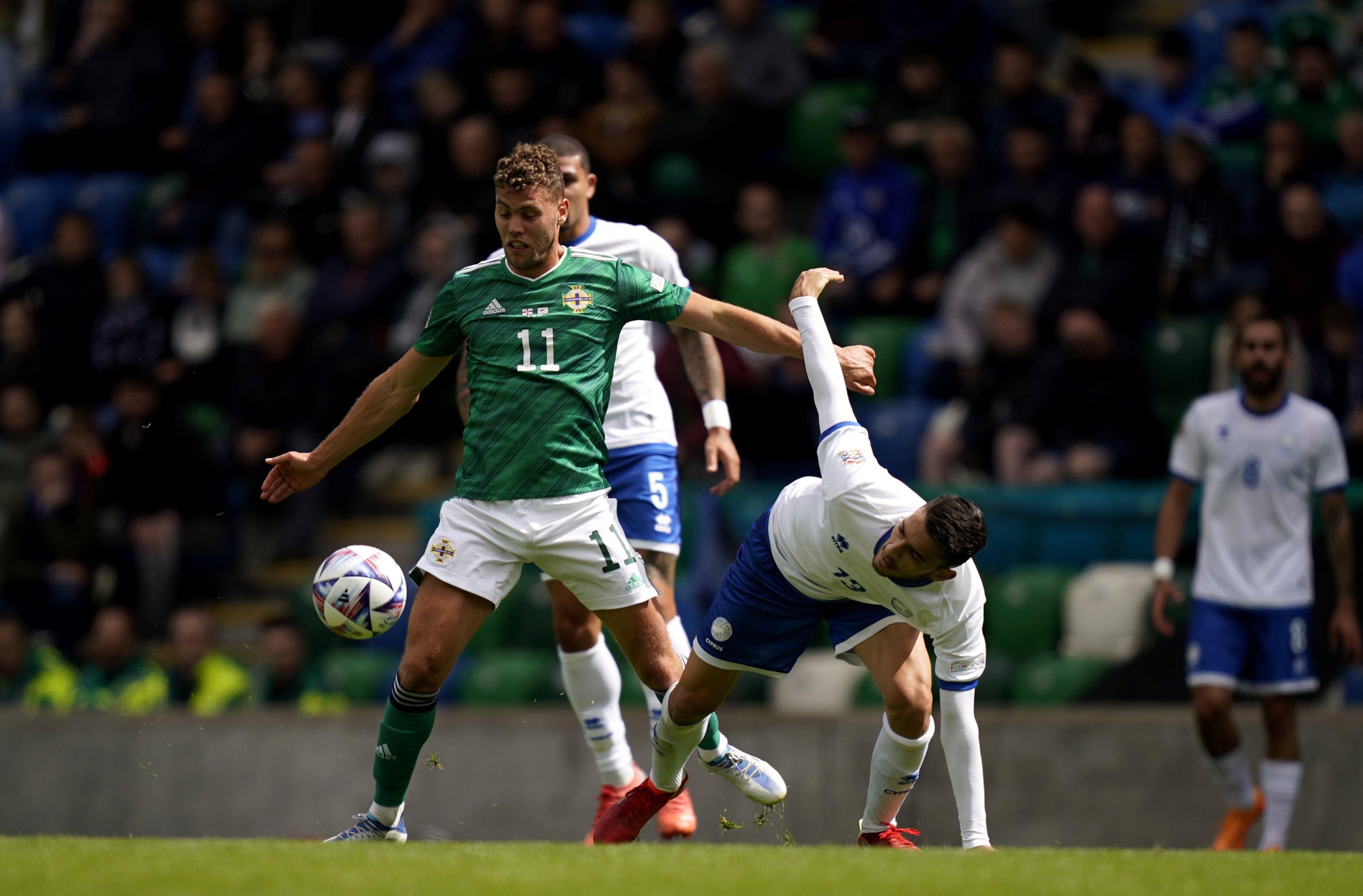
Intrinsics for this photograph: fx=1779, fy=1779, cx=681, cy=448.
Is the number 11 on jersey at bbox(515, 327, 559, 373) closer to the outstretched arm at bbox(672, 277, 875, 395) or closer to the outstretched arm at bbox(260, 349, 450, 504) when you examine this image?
the outstretched arm at bbox(260, 349, 450, 504)

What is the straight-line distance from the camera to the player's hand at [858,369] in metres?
6.63

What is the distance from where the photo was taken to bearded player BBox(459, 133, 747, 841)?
7520mm

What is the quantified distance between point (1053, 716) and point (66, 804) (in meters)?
6.31

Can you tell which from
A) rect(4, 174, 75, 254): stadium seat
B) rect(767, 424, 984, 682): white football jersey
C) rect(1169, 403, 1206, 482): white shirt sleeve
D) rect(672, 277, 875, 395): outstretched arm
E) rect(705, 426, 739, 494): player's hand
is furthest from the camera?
rect(4, 174, 75, 254): stadium seat

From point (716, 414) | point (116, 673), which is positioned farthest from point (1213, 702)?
point (116, 673)

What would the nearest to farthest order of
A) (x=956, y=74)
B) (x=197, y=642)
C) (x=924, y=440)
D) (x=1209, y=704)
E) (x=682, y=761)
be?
(x=682, y=761)
(x=1209, y=704)
(x=924, y=440)
(x=197, y=642)
(x=956, y=74)

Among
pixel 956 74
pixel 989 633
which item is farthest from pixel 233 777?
pixel 956 74

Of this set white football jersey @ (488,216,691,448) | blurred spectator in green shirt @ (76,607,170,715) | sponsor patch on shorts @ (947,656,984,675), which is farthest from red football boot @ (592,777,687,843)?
blurred spectator in green shirt @ (76,607,170,715)

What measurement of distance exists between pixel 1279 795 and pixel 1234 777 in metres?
0.23

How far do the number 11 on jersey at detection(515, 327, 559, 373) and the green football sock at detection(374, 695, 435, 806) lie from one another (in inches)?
50.4

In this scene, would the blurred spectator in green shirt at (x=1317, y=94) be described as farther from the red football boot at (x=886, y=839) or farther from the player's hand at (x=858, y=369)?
the red football boot at (x=886, y=839)

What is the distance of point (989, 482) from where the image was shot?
1127 centimetres

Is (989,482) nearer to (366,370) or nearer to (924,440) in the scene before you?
(924,440)

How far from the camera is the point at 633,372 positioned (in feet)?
25.0
